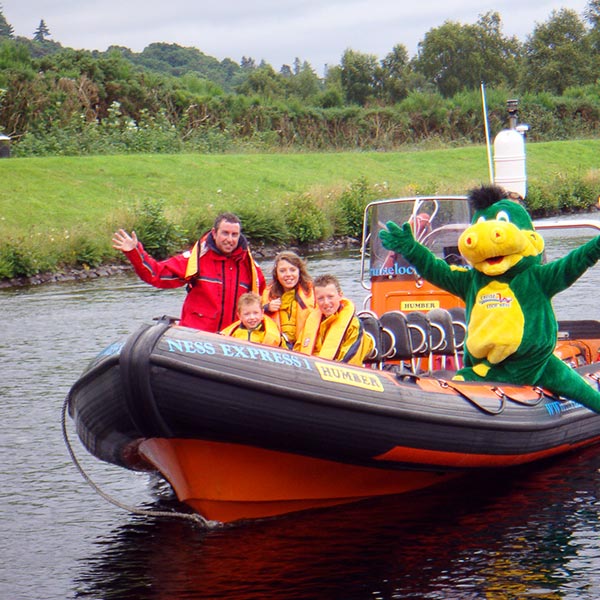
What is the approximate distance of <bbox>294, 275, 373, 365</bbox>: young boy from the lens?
664cm

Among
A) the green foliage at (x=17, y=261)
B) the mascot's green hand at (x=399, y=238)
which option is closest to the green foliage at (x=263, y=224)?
the green foliage at (x=17, y=261)

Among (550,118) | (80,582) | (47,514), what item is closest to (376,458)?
(80,582)

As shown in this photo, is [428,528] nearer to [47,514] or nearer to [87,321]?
[47,514]

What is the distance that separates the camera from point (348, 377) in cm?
575

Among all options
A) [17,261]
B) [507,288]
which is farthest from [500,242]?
[17,261]

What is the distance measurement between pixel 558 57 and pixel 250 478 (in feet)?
180

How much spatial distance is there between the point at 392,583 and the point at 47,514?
2.15 meters

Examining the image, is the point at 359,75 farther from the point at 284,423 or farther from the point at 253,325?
the point at 284,423

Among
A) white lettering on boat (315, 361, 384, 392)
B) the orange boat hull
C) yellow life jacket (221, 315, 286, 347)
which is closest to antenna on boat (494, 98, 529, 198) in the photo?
yellow life jacket (221, 315, 286, 347)

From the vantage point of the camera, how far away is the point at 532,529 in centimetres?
609

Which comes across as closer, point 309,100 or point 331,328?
point 331,328

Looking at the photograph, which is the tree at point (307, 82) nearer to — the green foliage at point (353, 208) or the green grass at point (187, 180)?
the green grass at point (187, 180)

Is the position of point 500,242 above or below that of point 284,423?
above

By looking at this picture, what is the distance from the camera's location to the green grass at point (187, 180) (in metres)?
20.6
